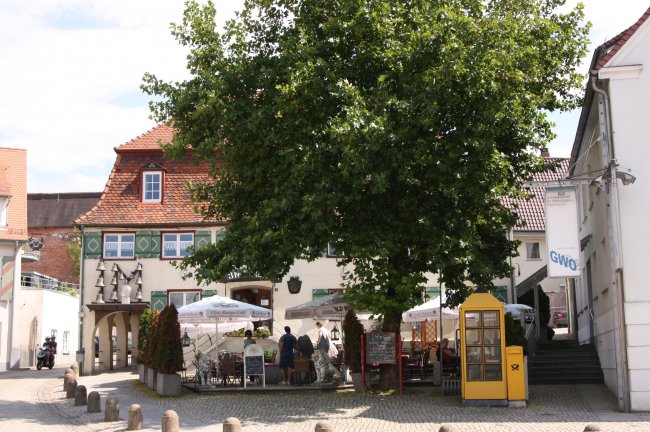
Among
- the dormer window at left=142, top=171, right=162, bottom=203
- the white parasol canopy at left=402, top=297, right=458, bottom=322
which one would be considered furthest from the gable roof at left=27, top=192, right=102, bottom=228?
the white parasol canopy at left=402, top=297, right=458, bottom=322

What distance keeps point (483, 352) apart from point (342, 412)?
3.22 m

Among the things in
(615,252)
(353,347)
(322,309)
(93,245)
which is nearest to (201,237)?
(93,245)

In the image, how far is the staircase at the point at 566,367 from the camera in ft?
77.6

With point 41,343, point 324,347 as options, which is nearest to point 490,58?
point 324,347

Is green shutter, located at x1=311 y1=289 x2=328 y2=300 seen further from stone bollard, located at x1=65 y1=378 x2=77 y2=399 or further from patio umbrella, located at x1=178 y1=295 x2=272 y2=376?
stone bollard, located at x1=65 y1=378 x2=77 y2=399

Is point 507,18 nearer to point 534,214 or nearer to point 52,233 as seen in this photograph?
point 534,214

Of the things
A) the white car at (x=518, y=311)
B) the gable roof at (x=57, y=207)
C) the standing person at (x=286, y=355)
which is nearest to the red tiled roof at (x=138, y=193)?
the standing person at (x=286, y=355)

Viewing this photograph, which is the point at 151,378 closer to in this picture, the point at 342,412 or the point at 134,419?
the point at 342,412

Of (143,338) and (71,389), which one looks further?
(143,338)

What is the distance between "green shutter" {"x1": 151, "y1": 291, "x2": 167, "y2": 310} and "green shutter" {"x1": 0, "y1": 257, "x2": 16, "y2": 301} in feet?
29.0

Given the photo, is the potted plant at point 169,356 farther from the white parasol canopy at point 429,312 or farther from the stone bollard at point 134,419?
the white parasol canopy at point 429,312

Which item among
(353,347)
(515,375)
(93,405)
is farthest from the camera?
(353,347)

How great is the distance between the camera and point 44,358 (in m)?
39.3

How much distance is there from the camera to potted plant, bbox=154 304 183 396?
22281 millimetres
